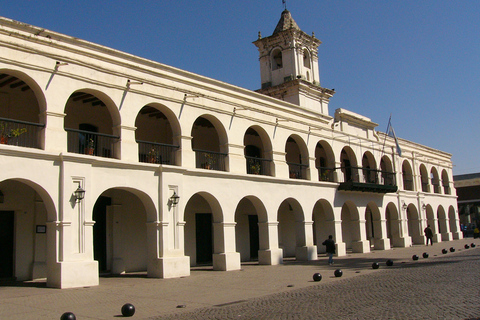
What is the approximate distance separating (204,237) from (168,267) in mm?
6043

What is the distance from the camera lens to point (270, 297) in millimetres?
11031

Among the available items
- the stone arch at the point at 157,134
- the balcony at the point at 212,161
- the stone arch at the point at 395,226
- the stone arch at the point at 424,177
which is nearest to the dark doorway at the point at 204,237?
the balcony at the point at 212,161

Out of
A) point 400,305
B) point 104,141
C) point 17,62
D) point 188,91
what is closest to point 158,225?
point 104,141

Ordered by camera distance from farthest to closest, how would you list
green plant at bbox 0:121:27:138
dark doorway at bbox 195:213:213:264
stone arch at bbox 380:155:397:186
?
stone arch at bbox 380:155:397:186
dark doorway at bbox 195:213:213:264
green plant at bbox 0:121:27:138


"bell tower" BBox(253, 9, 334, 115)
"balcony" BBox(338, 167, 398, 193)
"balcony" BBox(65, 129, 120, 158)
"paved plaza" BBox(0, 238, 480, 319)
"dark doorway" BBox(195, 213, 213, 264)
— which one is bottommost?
"paved plaza" BBox(0, 238, 480, 319)

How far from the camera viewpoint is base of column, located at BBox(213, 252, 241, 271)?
18.2 m

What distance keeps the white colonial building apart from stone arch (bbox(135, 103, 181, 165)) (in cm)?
6

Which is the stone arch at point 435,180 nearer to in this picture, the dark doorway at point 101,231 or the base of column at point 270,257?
the base of column at point 270,257

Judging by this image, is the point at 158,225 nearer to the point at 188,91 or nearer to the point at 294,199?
the point at 188,91

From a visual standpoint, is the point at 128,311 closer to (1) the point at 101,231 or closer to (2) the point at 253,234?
(1) the point at 101,231

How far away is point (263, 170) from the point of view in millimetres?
21953

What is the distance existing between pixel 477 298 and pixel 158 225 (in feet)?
A: 33.7

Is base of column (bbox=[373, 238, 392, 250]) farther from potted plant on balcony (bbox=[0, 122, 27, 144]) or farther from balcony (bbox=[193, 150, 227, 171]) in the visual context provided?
potted plant on balcony (bbox=[0, 122, 27, 144])

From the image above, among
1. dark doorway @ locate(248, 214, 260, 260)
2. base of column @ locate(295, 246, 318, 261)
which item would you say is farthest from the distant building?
dark doorway @ locate(248, 214, 260, 260)
